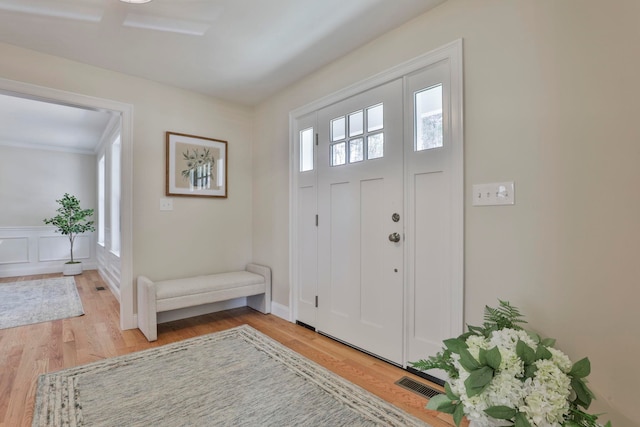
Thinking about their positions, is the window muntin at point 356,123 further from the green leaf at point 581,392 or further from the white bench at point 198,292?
the green leaf at point 581,392

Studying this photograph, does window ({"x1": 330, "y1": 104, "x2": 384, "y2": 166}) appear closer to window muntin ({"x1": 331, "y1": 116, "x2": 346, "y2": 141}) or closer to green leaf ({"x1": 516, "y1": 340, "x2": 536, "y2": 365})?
window muntin ({"x1": 331, "y1": 116, "x2": 346, "y2": 141})

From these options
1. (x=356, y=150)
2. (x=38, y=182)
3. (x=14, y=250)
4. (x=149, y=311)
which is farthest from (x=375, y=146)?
(x=14, y=250)

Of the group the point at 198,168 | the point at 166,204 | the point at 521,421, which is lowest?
the point at 521,421

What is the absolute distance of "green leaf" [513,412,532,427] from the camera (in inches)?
35.5

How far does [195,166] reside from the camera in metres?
3.29

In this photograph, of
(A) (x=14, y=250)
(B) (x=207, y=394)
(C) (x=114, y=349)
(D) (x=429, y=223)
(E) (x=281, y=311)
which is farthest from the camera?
(A) (x=14, y=250)

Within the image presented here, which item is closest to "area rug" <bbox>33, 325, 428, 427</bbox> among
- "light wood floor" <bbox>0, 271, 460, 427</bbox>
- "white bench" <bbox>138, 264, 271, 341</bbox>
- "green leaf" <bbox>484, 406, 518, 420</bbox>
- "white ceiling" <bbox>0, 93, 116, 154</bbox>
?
"light wood floor" <bbox>0, 271, 460, 427</bbox>

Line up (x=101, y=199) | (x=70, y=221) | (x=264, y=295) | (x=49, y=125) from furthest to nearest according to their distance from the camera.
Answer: (x=101, y=199) → (x=70, y=221) → (x=49, y=125) → (x=264, y=295)

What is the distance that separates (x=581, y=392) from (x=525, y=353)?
0.25 meters

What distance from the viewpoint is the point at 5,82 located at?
2326 mm

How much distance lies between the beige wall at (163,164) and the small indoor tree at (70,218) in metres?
3.55

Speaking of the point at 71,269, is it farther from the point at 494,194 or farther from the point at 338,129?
the point at 494,194

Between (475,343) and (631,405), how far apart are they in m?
0.81

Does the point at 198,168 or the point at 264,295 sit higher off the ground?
the point at 198,168
